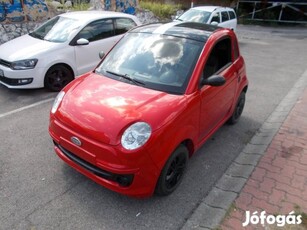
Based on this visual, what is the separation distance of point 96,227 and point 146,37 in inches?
98.4

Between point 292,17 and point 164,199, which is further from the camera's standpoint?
point 292,17

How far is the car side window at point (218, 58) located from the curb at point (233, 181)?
1.34 m

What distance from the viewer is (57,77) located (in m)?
6.11

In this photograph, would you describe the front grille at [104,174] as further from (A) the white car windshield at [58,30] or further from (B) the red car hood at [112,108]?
(A) the white car windshield at [58,30]

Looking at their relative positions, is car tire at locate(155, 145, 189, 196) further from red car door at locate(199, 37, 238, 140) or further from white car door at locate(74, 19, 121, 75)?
white car door at locate(74, 19, 121, 75)

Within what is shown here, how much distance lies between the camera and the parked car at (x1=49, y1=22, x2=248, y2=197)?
2.65 m

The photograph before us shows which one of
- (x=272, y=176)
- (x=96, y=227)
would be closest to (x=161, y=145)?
(x=96, y=227)

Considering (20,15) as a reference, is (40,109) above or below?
below

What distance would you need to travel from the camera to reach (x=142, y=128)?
2664mm

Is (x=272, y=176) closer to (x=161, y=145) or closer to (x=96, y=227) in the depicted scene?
(x=161, y=145)

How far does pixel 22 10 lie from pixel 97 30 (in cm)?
488

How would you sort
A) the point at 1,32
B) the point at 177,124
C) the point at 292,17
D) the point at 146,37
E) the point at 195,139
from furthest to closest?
the point at 292,17 → the point at 1,32 → the point at 146,37 → the point at 195,139 → the point at 177,124

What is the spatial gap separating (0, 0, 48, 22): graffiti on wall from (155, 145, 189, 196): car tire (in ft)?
29.5

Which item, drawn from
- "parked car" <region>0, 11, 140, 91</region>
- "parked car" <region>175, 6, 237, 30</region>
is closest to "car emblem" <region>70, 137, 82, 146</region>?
"parked car" <region>0, 11, 140, 91</region>
